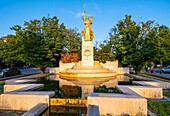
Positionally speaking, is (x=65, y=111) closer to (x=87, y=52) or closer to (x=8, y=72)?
(x=87, y=52)

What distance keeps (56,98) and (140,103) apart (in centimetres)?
396

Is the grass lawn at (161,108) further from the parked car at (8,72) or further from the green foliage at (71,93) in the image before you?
the parked car at (8,72)

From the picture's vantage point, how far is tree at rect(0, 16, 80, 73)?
24.0 meters

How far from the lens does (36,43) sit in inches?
957

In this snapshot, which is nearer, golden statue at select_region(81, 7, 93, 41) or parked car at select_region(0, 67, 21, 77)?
golden statue at select_region(81, 7, 93, 41)

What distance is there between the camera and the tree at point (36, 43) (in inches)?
944

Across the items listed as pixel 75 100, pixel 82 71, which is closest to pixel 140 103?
pixel 75 100

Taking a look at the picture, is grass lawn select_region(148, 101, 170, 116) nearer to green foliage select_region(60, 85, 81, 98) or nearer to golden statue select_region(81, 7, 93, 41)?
green foliage select_region(60, 85, 81, 98)

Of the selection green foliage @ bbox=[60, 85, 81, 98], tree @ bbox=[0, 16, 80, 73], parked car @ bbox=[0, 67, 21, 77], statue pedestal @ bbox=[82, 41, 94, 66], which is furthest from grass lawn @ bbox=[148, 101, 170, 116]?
parked car @ bbox=[0, 67, 21, 77]

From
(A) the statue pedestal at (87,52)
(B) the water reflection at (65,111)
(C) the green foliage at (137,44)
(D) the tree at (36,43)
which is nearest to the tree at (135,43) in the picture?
(C) the green foliage at (137,44)

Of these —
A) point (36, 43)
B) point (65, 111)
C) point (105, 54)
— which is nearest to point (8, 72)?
point (36, 43)

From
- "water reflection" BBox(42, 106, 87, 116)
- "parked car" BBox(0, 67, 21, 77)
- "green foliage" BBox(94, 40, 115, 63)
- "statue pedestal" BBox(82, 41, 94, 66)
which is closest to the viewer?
"water reflection" BBox(42, 106, 87, 116)

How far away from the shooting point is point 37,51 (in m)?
24.0

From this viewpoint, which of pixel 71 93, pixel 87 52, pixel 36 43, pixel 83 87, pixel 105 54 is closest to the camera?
pixel 71 93
